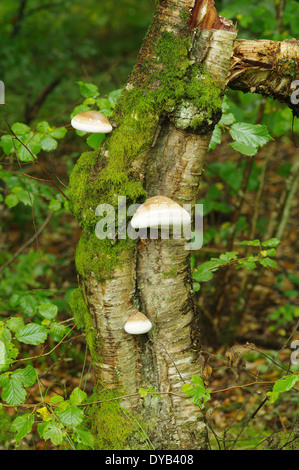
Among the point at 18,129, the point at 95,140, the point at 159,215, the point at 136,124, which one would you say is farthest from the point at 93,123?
the point at 18,129

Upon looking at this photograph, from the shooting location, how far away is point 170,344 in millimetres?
2531

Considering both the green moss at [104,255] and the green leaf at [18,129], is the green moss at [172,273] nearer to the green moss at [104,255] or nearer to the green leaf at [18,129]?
the green moss at [104,255]

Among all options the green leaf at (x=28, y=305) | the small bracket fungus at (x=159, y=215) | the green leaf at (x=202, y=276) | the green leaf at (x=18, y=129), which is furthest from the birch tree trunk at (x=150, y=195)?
the green leaf at (x=18, y=129)

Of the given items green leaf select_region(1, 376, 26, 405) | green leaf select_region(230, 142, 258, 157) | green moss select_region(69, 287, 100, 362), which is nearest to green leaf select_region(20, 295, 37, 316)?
green moss select_region(69, 287, 100, 362)

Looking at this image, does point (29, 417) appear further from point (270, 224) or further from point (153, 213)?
point (270, 224)

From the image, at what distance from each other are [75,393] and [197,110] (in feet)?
5.83

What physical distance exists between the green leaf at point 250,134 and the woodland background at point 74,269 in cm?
9

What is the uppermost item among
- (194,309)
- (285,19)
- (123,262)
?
(285,19)

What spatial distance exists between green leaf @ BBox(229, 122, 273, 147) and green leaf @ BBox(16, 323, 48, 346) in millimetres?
1811

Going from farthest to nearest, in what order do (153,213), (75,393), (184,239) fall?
(184,239), (75,393), (153,213)

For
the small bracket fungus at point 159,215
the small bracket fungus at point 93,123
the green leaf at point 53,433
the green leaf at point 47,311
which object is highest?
the small bracket fungus at point 93,123

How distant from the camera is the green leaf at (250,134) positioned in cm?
264

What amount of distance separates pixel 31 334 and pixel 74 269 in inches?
122
